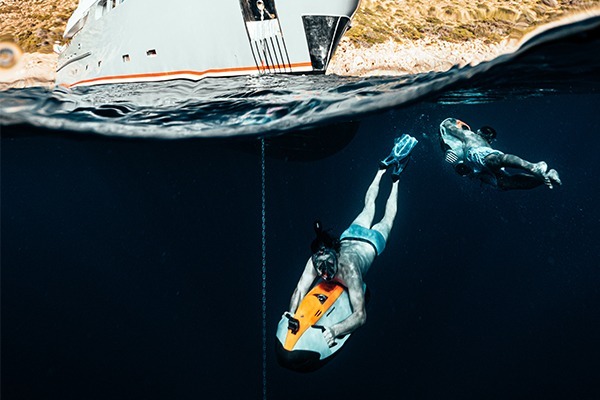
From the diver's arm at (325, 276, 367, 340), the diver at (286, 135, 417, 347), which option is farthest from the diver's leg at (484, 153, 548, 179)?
the diver's arm at (325, 276, 367, 340)

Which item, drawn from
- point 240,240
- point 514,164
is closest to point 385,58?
point 240,240

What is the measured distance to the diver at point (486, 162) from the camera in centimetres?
724

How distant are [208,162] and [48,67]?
16543 millimetres

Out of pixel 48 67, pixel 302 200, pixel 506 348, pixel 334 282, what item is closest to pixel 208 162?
pixel 302 200

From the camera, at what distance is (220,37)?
1173 centimetres

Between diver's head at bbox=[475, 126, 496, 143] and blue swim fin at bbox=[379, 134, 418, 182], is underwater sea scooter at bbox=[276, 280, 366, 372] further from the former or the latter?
blue swim fin at bbox=[379, 134, 418, 182]

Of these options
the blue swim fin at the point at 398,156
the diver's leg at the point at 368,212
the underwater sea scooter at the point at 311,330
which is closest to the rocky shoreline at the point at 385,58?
the blue swim fin at the point at 398,156

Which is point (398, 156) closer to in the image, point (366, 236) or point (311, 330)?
point (366, 236)

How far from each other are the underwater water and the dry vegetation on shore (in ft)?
23.7

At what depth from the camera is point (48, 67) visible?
29234mm

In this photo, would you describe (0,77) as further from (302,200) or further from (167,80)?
(302,200)

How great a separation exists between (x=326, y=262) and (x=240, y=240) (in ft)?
46.7

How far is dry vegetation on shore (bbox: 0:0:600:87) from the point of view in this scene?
2908cm

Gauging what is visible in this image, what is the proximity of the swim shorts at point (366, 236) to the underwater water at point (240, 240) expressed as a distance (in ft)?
7.38
